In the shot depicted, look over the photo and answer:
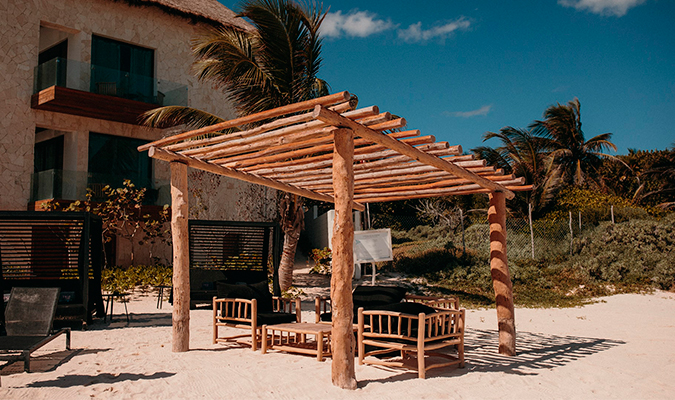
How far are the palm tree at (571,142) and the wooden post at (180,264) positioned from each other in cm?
2126

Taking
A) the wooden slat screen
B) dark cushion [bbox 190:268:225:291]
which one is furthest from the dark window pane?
dark cushion [bbox 190:268:225:291]

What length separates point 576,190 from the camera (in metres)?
20.7

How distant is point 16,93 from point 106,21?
364 cm

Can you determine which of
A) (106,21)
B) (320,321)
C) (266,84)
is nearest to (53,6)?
(106,21)

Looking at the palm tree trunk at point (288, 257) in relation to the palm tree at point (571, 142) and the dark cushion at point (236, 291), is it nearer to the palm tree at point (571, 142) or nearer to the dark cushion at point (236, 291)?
the dark cushion at point (236, 291)

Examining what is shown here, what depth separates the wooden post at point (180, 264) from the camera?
6.44 meters

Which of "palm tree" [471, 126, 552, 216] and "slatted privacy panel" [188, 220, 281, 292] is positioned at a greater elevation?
"palm tree" [471, 126, 552, 216]

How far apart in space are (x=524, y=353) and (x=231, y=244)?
5.66m

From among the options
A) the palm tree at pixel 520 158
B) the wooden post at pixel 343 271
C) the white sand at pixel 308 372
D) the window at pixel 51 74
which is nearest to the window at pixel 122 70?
the window at pixel 51 74

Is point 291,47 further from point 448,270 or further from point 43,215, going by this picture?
point 448,270

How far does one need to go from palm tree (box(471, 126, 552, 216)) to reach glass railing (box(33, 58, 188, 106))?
11.8 m

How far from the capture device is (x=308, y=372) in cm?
539

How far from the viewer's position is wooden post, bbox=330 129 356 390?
4797 mm

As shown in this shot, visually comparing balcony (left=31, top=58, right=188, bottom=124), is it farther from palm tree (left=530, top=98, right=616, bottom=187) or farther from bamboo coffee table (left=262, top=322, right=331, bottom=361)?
palm tree (left=530, top=98, right=616, bottom=187)
